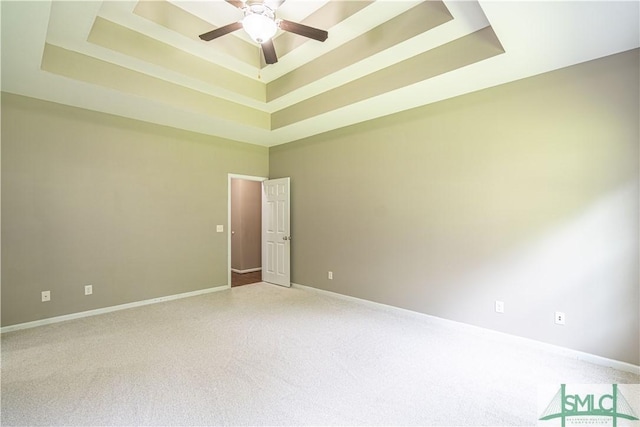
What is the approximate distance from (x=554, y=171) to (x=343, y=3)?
102 inches

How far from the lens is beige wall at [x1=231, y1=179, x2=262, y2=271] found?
22.9 ft

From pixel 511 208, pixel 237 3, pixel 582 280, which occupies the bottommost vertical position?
pixel 582 280

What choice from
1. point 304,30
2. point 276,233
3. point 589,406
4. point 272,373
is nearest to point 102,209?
point 276,233

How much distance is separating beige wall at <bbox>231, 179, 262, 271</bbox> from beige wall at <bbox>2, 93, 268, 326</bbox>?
1733mm

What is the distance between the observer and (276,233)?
5633mm

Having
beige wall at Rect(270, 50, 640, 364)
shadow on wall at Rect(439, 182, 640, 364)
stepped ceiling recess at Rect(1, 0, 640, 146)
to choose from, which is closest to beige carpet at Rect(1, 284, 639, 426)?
shadow on wall at Rect(439, 182, 640, 364)

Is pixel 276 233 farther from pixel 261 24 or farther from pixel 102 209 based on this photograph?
Result: pixel 261 24

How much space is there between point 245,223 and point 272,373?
4892mm

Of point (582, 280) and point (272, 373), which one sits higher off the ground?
point (582, 280)

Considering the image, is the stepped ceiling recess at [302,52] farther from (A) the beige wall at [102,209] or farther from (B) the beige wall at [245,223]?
(B) the beige wall at [245,223]

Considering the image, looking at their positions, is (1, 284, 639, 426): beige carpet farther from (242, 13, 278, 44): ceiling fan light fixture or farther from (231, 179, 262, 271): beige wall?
(231, 179, 262, 271): beige wall

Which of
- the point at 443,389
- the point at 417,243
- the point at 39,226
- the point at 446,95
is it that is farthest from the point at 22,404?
the point at 446,95

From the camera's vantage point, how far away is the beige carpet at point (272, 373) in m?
1.98

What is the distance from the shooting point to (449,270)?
3543 mm
